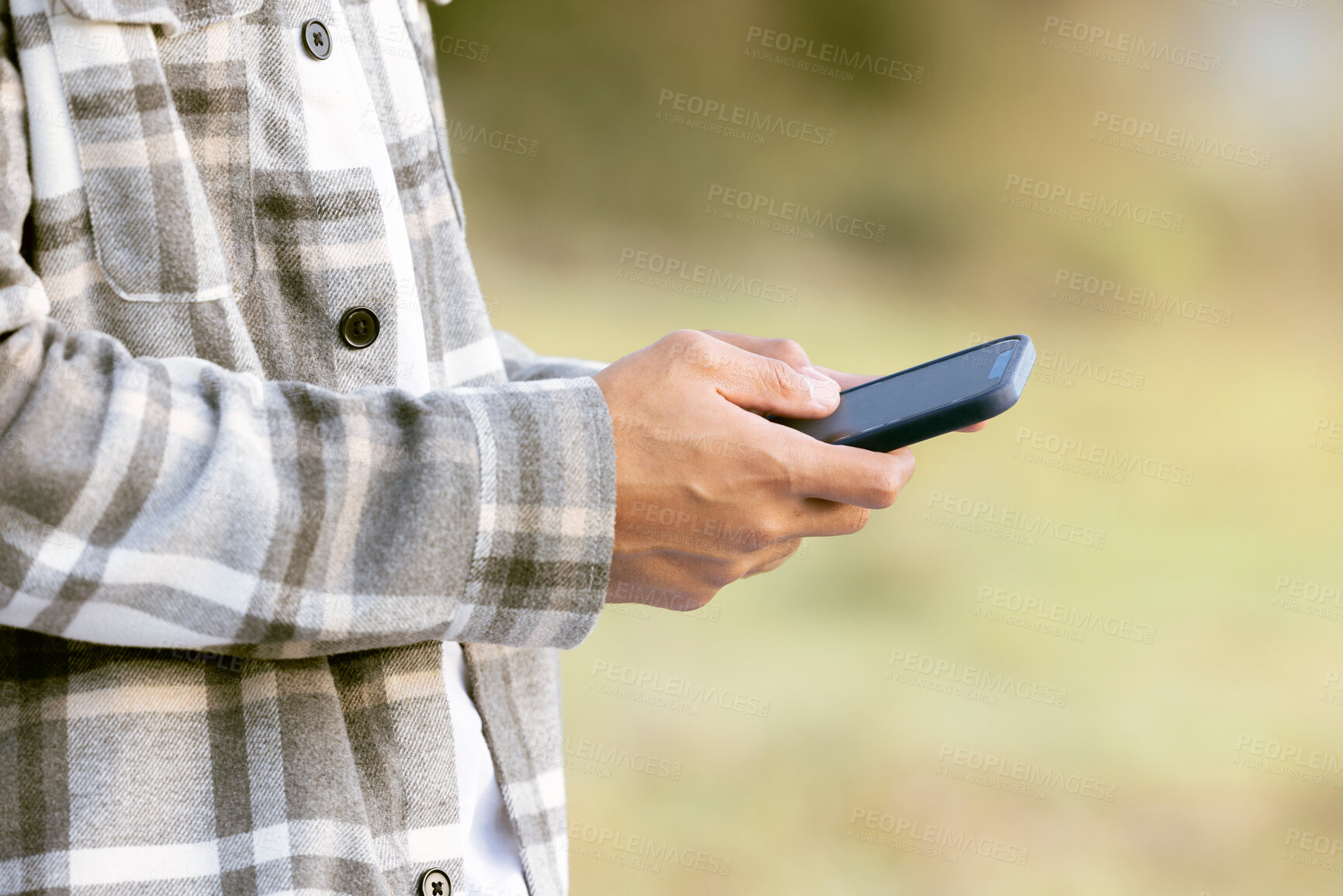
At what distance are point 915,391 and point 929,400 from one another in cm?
3

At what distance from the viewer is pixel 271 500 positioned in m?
0.61

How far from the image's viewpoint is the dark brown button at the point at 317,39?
2.51ft

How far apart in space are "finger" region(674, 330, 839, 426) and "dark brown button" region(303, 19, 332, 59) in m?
0.35

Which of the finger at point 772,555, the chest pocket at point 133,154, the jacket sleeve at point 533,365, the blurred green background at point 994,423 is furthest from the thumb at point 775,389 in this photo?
the blurred green background at point 994,423

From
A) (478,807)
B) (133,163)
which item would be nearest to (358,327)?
(133,163)

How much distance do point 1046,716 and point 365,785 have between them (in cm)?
253

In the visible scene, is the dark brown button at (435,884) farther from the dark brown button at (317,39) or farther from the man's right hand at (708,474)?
the dark brown button at (317,39)

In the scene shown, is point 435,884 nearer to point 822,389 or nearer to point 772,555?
point 772,555

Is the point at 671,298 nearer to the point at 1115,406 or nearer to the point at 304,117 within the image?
the point at 1115,406

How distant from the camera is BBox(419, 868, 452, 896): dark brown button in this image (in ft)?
2.42

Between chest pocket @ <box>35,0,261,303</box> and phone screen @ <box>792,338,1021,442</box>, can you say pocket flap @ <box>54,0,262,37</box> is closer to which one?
chest pocket @ <box>35,0,261,303</box>

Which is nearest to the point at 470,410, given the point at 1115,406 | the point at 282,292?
the point at 282,292

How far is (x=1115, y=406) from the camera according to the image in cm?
404

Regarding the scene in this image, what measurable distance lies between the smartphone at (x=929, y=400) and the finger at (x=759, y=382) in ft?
0.07
